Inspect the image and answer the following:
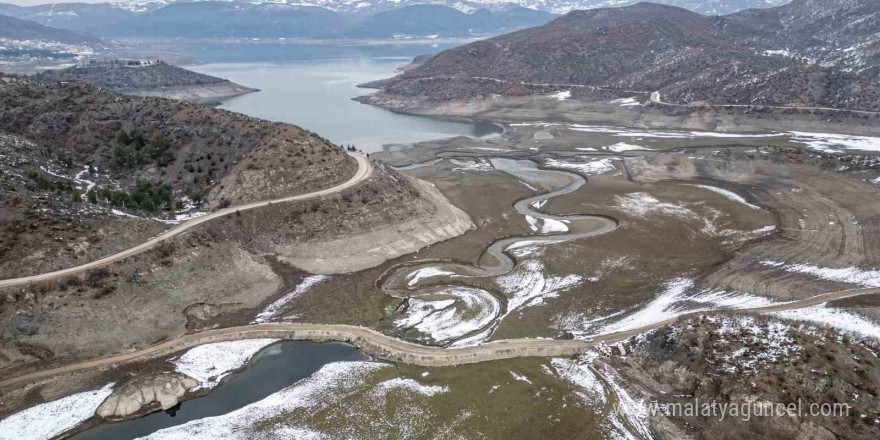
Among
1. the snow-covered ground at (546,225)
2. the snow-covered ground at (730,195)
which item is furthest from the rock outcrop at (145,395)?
the snow-covered ground at (730,195)

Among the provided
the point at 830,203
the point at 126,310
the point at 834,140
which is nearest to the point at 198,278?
the point at 126,310

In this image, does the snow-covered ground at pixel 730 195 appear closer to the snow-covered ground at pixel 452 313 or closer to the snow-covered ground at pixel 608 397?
the snow-covered ground at pixel 452 313

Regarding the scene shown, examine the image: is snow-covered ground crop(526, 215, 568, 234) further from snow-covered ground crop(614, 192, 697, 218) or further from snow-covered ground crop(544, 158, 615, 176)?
snow-covered ground crop(544, 158, 615, 176)

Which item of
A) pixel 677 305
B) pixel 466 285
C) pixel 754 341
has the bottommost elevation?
pixel 466 285

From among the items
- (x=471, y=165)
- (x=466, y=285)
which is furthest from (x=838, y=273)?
(x=471, y=165)

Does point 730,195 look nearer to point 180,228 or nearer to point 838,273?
point 838,273

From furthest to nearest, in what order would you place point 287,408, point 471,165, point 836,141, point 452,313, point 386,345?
point 836,141
point 471,165
point 452,313
point 386,345
point 287,408

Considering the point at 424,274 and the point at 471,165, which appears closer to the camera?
the point at 424,274

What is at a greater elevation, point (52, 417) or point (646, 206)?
point (646, 206)

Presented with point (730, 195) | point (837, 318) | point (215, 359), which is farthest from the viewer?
point (730, 195)
